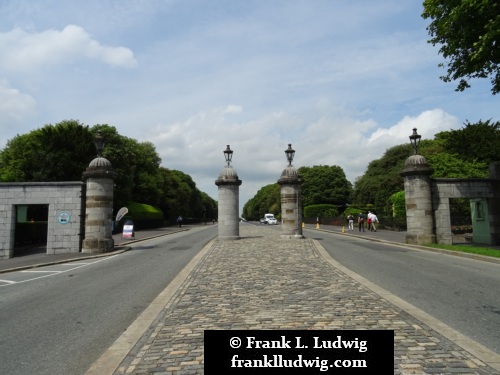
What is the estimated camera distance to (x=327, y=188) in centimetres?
7394

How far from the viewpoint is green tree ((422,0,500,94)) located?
13302 mm

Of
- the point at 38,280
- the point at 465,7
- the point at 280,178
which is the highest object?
the point at 465,7

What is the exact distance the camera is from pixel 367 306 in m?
6.17

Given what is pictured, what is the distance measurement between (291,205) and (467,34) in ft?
40.0

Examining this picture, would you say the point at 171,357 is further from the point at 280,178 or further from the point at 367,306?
the point at 280,178

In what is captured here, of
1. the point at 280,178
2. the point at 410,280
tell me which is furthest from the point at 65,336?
the point at 280,178

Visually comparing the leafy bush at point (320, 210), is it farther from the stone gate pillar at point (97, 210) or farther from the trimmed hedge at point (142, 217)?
the stone gate pillar at point (97, 210)

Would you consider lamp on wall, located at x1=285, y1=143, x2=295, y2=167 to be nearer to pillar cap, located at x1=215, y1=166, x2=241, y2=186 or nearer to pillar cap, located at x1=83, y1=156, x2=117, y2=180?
pillar cap, located at x1=215, y1=166, x2=241, y2=186

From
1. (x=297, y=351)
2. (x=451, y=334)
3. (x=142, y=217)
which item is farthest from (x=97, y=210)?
(x=142, y=217)

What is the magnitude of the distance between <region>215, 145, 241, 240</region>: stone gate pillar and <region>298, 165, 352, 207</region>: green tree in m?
53.0

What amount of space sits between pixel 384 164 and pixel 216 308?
59.8 meters

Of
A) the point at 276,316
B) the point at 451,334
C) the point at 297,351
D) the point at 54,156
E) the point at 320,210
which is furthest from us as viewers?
the point at 320,210

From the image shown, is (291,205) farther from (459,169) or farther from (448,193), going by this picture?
(459,169)

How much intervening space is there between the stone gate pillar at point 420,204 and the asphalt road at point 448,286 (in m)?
5.62
